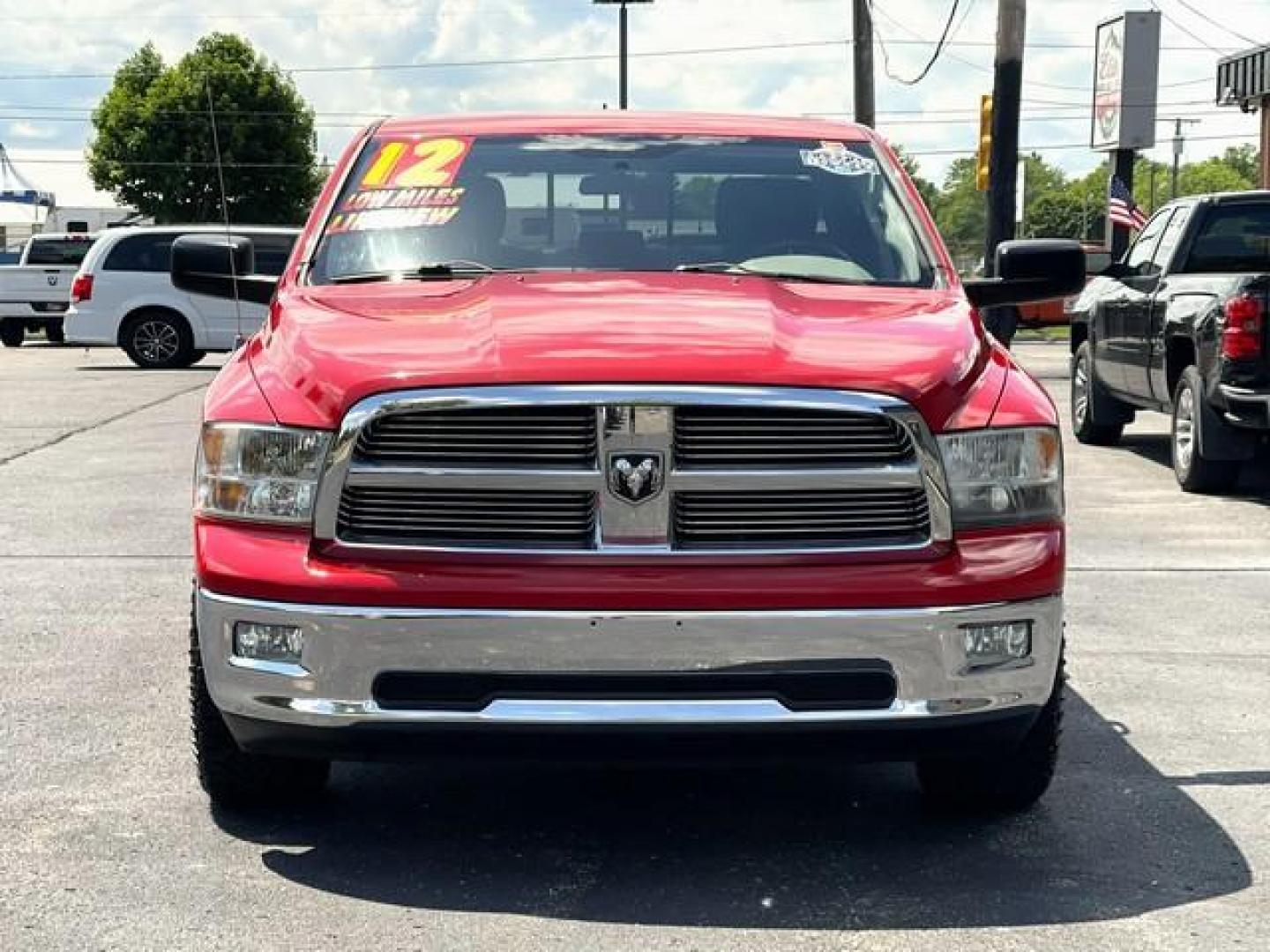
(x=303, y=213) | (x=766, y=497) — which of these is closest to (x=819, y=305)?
(x=766, y=497)

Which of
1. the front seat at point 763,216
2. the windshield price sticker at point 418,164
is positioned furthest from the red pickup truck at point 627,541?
the windshield price sticker at point 418,164

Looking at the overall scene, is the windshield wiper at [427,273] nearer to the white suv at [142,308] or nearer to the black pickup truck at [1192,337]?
the black pickup truck at [1192,337]

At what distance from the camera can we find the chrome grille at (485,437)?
4.23 metres

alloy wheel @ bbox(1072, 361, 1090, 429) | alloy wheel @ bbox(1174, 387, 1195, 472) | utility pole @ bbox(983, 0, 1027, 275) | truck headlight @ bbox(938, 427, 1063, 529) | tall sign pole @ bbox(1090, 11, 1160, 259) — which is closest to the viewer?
truck headlight @ bbox(938, 427, 1063, 529)

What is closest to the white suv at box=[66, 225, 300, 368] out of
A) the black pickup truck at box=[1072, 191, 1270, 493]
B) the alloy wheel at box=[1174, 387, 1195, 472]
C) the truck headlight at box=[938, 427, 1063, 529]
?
the black pickup truck at box=[1072, 191, 1270, 493]

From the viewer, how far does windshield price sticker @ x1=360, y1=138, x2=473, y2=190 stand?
580 centimetres

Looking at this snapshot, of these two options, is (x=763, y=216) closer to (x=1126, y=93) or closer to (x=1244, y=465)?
(x=1244, y=465)

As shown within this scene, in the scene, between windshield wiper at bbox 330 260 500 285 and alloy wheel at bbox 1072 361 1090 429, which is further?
alloy wheel at bbox 1072 361 1090 429

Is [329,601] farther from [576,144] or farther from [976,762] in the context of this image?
[576,144]

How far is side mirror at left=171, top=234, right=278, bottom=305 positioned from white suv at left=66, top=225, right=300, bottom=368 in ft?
60.1

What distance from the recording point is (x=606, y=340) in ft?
14.5

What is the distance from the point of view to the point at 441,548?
13.9 ft

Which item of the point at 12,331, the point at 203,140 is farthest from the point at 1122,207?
the point at 203,140

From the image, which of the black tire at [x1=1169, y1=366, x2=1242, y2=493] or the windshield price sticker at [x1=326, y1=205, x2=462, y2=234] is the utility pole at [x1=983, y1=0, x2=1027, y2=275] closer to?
the black tire at [x1=1169, y1=366, x2=1242, y2=493]
